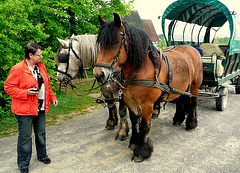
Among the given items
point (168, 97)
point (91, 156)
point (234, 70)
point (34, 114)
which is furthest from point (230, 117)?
point (34, 114)

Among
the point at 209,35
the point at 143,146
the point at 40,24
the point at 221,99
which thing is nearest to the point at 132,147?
the point at 143,146

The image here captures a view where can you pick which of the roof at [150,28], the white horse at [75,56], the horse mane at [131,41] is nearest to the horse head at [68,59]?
the white horse at [75,56]

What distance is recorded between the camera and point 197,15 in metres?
5.83

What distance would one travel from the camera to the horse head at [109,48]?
209 centimetres

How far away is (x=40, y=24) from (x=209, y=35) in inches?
232

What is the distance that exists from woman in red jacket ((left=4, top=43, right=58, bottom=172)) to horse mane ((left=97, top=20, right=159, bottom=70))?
39.5 inches

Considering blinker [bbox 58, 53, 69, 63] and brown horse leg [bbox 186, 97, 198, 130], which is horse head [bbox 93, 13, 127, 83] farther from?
brown horse leg [bbox 186, 97, 198, 130]

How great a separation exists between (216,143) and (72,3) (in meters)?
6.98

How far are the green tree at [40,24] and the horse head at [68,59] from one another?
177cm

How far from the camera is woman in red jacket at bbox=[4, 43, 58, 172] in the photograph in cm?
236

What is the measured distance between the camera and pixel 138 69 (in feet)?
8.36

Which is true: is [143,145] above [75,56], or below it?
below

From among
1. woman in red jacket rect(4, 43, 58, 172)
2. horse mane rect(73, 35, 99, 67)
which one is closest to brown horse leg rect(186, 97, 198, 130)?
horse mane rect(73, 35, 99, 67)

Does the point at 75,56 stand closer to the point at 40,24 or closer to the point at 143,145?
the point at 143,145
